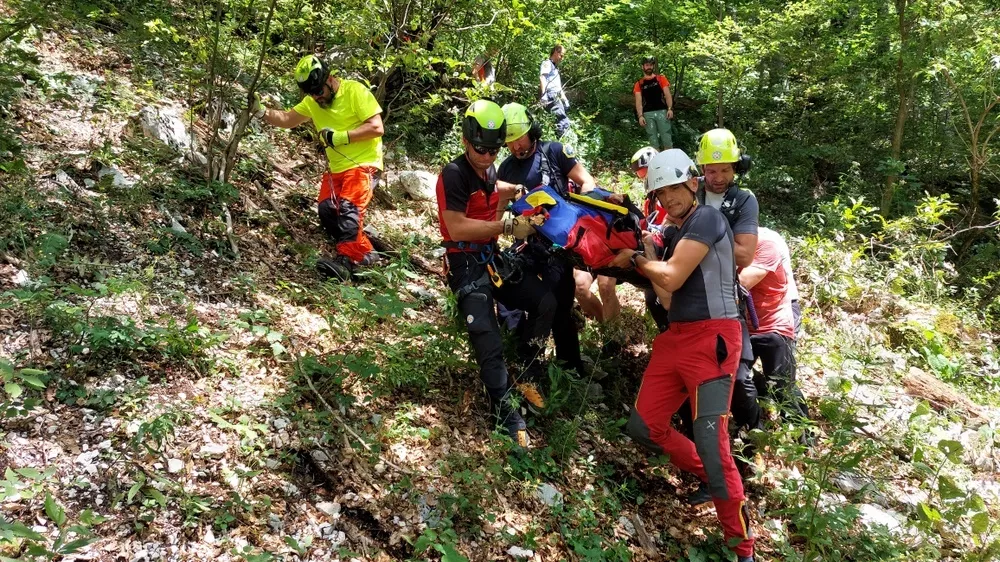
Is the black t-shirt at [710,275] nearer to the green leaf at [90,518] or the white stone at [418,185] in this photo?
the green leaf at [90,518]

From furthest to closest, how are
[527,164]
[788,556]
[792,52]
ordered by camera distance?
[792,52], [527,164], [788,556]

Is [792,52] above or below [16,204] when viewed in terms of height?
above

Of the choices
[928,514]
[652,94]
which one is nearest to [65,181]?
[928,514]

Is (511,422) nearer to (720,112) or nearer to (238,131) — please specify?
(238,131)

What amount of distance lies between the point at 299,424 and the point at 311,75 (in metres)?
3.32

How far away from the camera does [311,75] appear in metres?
5.55

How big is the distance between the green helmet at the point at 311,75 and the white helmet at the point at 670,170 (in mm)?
3368

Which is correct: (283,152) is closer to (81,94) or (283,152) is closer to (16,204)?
(81,94)

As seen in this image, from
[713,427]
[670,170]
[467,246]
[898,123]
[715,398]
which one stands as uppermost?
[898,123]

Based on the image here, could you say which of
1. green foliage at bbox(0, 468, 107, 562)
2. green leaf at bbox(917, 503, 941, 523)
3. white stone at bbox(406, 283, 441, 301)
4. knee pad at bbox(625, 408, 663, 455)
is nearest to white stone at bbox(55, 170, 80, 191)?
white stone at bbox(406, 283, 441, 301)

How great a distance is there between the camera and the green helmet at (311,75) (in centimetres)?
554

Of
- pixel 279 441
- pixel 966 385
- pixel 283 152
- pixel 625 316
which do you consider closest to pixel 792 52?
pixel 966 385

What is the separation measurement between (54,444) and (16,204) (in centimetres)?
242

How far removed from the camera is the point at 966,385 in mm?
6879
